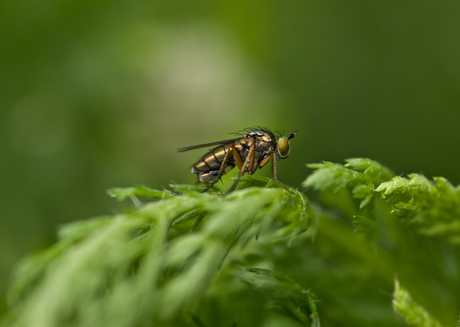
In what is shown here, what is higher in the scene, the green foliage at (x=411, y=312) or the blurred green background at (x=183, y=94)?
the blurred green background at (x=183, y=94)

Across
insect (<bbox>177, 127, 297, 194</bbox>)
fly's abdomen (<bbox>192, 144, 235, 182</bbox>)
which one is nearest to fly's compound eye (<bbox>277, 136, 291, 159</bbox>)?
insect (<bbox>177, 127, 297, 194</bbox>)

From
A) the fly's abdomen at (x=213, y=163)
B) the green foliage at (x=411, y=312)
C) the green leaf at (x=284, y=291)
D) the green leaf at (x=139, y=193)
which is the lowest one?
the green foliage at (x=411, y=312)

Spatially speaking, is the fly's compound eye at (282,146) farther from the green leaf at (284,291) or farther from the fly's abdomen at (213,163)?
the green leaf at (284,291)

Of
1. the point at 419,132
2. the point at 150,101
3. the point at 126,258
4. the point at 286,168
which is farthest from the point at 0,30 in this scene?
the point at 419,132

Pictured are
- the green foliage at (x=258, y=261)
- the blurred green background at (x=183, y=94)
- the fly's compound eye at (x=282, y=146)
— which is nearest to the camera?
the green foliage at (x=258, y=261)

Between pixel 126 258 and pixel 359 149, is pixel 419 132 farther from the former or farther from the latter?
pixel 126 258

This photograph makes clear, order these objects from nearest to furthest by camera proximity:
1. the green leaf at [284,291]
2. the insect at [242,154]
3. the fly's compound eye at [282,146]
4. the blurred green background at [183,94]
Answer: the green leaf at [284,291], the insect at [242,154], the fly's compound eye at [282,146], the blurred green background at [183,94]

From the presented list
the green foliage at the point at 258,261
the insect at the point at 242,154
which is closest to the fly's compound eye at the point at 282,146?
the insect at the point at 242,154

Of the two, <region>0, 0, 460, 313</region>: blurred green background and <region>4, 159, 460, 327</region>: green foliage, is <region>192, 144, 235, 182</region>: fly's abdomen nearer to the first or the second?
<region>4, 159, 460, 327</region>: green foliage

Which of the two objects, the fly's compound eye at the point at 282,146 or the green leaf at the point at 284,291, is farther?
the fly's compound eye at the point at 282,146
